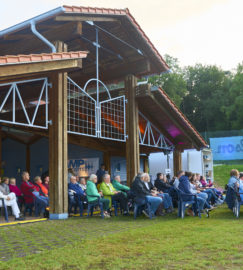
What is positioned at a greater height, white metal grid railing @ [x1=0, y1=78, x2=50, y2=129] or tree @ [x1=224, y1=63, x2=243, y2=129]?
tree @ [x1=224, y1=63, x2=243, y2=129]

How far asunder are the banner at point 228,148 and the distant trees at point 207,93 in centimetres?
1569

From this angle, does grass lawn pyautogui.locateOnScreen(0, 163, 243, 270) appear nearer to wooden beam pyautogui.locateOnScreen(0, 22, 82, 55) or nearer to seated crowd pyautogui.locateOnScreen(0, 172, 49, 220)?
seated crowd pyautogui.locateOnScreen(0, 172, 49, 220)

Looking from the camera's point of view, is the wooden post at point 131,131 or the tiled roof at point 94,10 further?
the wooden post at point 131,131

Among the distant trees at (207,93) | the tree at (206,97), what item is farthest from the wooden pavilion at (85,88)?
the tree at (206,97)

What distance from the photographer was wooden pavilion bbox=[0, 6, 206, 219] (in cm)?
830

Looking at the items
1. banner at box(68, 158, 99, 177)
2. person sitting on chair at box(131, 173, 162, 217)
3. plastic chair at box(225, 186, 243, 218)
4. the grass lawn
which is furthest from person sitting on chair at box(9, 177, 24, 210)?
banner at box(68, 158, 99, 177)

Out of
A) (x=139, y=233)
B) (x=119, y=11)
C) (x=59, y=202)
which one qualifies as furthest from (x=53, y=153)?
Result: (x=119, y=11)

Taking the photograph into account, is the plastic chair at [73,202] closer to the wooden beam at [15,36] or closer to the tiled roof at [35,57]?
the tiled roof at [35,57]

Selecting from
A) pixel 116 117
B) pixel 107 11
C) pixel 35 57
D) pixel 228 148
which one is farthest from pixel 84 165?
pixel 228 148

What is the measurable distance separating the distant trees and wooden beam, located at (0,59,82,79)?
109 ft

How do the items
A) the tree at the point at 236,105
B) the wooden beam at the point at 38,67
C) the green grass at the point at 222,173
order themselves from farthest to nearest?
the tree at the point at 236,105, the green grass at the point at 222,173, the wooden beam at the point at 38,67

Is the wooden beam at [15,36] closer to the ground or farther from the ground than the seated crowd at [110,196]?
farther from the ground

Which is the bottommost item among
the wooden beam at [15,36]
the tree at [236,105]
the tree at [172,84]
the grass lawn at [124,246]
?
the grass lawn at [124,246]

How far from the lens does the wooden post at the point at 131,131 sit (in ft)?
37.8
